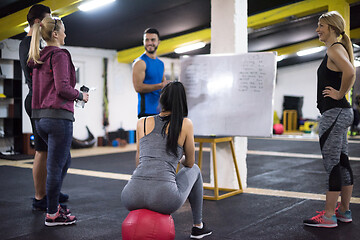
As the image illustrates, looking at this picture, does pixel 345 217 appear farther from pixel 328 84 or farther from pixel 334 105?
pixel 328 84

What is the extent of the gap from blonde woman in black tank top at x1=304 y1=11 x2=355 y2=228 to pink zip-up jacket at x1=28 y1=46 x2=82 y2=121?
169cm

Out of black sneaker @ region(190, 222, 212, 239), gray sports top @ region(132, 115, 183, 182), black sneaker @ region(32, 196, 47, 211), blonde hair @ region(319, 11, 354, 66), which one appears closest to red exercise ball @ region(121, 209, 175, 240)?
gray sports top @ region(132, 115, 183, 182)

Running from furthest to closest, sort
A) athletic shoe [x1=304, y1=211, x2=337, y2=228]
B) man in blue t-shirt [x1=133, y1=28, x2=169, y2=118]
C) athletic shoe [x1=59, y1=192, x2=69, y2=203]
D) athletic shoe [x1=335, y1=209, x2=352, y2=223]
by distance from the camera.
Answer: athletic shoe [x1=59, y1=192, x2=69, y2=203] → man in blue t-shirt [x1=133, y1=28, x2=169, y2=118] → athletic shoe [x1=335, y1=209, x2=352, y2=223] → athletic shoe [x1=304, y1=211, x2=337, y2=228]

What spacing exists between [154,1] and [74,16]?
1387 millimetres

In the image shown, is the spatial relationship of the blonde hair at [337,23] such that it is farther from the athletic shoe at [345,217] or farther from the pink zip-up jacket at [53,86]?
the pink zip-up jacket at [53,86]

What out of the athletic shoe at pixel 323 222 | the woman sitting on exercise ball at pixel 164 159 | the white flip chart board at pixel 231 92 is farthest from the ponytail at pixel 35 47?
the athletic shoe at pixel 323 222

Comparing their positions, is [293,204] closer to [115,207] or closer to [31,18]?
[115,207]

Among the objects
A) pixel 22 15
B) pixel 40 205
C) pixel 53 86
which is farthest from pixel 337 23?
pixel 22 15

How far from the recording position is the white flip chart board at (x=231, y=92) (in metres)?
3.52

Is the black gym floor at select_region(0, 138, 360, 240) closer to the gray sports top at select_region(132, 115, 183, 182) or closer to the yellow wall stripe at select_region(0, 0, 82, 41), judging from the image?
the gray sports top at select_region(132, 115, 183, 182)

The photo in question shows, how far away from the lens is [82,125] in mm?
9109

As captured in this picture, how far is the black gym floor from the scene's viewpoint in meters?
2.57

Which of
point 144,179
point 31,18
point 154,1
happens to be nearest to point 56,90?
point 31,18

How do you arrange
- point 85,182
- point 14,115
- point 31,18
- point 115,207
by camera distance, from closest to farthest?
point 31,18
point 115,207
point 85,182
point 14,115
